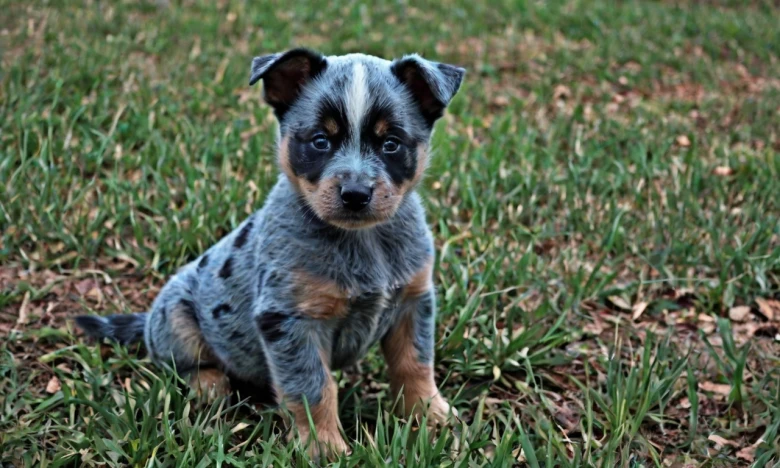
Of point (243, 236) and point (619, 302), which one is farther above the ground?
point (243, 236)

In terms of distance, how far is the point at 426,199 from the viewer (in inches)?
223

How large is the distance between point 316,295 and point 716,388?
2172 mm

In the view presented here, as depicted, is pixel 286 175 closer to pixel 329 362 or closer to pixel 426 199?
pixel 329 362

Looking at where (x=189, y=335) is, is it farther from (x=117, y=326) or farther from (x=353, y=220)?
(x=353, y=220)

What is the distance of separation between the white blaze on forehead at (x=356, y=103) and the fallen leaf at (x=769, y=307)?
279cm

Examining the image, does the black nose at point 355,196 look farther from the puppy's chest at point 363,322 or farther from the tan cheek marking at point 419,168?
the puppy's chest at point 363,322

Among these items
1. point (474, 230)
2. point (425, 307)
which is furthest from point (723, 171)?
point (425, 307)

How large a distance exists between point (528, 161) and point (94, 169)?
10.6 ft

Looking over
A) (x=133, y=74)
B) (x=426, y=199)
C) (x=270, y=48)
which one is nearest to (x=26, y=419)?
(x=426, y=199)

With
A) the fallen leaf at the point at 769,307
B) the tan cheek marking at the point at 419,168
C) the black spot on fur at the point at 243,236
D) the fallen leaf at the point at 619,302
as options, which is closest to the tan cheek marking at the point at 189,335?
the black spot on fur at the point at 243,236

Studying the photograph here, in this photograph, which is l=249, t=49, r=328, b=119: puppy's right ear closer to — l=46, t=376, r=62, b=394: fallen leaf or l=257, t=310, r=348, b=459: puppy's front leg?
l=257, t=310, r=348, b=459: puppy's front leg

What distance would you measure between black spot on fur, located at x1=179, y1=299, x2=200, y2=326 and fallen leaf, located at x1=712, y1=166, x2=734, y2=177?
418 cm

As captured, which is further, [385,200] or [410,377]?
[410,377]

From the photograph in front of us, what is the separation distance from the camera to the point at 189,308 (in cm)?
405
